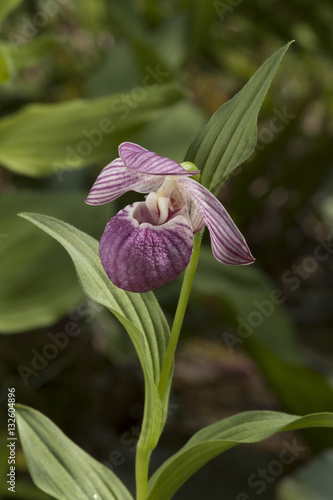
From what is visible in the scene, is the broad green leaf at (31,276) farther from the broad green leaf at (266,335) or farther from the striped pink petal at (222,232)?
the striped pink petal at (222,232)

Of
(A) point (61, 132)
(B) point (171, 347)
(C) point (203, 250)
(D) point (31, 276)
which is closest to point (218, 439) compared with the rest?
(B) point (171, 347)

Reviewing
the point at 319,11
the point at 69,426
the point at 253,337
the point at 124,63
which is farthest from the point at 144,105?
the point at 319,11

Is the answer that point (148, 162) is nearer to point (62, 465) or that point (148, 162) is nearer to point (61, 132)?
point (62, 465)

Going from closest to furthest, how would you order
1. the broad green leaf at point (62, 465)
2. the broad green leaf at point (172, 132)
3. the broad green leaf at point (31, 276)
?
the broad green leaf at point (62, 465)
the broad green leaf at point (31, 276)
the broad green leaf at point (172, 132)

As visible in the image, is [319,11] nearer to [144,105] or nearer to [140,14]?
[140,14]

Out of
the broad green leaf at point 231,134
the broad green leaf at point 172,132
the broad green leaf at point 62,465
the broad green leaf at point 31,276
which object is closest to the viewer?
the broad green leaf at point 231,134

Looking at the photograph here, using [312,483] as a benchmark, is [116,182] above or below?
above

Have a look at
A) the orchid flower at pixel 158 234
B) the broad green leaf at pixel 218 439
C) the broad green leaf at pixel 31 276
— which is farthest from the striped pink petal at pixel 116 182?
the broad green leaf at pixel 31 276
